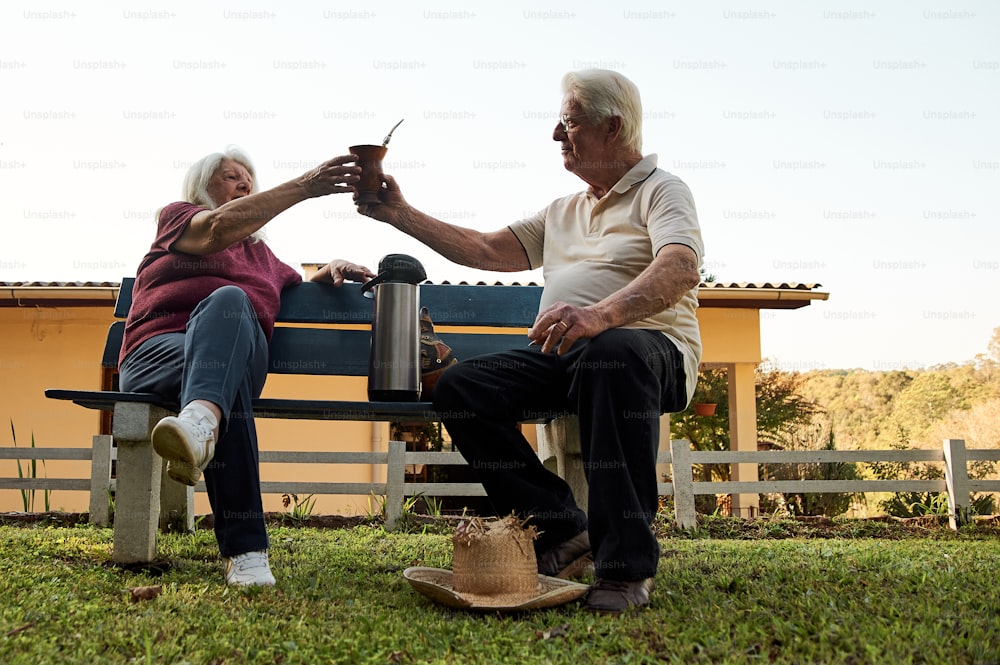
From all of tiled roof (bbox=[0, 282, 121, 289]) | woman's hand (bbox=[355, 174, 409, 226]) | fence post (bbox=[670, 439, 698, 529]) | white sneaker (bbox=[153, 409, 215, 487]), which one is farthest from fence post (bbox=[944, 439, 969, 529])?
tiled roof (bbox=[0, 282, 121, 289])

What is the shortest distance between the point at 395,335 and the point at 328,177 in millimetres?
670

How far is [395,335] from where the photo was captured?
327cm

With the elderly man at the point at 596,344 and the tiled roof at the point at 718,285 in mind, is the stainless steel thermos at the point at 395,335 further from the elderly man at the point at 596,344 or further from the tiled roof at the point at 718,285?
the tiled roof at the point at 718,285

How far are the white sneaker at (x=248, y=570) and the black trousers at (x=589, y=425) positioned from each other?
69 centimetres

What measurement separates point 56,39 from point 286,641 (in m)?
8.78

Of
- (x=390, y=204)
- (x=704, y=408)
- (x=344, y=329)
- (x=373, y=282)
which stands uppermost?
(x=390, y=204)

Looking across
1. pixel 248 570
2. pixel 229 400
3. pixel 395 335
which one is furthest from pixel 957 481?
pixel 229 400

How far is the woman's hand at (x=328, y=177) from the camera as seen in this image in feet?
9.69

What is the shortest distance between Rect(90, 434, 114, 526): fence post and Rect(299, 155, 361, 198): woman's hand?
3650mm

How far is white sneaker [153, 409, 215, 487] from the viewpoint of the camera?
85.1 inches

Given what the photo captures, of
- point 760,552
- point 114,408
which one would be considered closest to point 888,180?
point 760,552

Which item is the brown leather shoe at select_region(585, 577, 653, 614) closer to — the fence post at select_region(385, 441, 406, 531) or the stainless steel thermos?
the stainless steel thermos

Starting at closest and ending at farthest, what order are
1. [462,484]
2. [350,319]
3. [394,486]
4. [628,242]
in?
[628,242] → [350,319] → [394,486] → [462,484]

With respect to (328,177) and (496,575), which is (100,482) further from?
(496,575)
